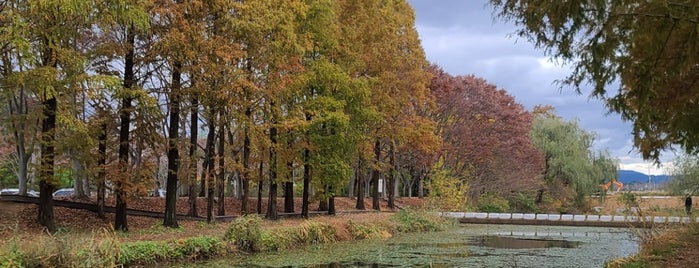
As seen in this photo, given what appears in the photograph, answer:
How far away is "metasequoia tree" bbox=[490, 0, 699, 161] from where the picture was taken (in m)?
6.73

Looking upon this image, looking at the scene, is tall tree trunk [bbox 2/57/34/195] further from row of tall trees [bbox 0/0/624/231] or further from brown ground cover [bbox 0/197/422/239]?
brown ground cover [bbox 0/197/422/239]

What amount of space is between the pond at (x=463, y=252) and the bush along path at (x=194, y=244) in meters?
0.52

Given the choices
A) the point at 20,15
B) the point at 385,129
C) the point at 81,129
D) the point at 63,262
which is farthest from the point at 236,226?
the point at 385,129

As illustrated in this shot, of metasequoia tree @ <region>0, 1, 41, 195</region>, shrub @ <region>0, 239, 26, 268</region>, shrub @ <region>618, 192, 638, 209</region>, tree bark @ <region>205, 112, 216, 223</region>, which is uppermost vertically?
metasequoia tree @ <region>0, 1, 41, 195</region>

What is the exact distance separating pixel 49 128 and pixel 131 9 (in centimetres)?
376

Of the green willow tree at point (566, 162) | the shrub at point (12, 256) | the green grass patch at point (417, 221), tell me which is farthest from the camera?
the green willow tree at point (566, 162)

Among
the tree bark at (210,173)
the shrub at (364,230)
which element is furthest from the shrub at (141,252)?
the shrub at (364,230)

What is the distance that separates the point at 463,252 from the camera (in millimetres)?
17219

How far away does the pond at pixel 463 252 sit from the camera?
46.4ft

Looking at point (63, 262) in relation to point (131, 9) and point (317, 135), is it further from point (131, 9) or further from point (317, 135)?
point (317, 135)

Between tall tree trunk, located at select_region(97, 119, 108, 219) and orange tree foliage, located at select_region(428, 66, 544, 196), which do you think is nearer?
tall tree trunk, located at select_region(97, 119, 108, 219)

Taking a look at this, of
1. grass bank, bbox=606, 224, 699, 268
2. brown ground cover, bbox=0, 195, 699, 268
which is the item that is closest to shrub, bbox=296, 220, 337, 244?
brown ground cover, bbox=0, 195, 699, 268

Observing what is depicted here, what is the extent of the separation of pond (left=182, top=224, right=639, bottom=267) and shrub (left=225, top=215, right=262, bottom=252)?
17.2 inches

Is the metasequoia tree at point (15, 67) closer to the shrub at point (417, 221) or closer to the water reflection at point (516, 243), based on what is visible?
the water reflection at point (516, 243)
